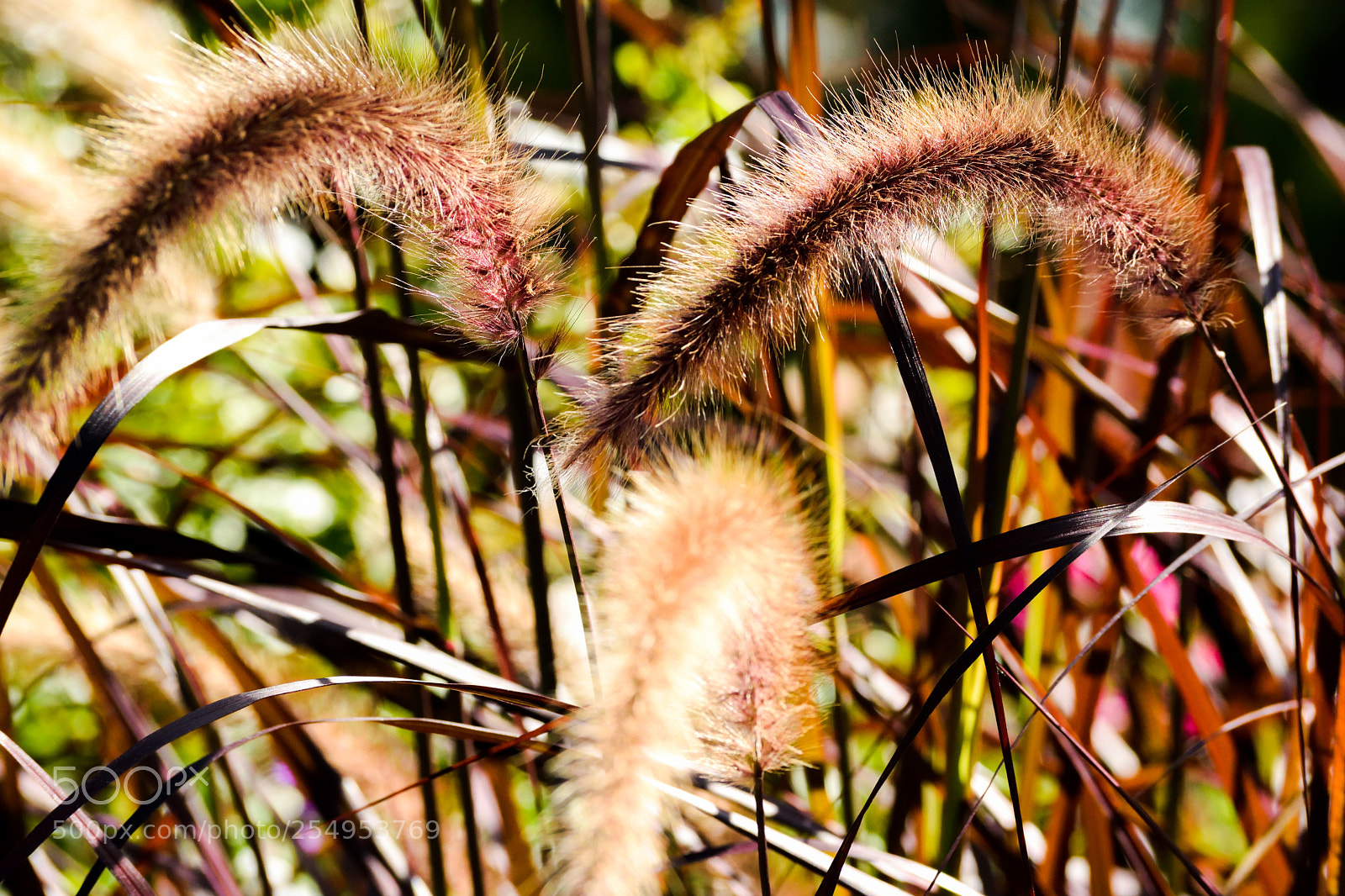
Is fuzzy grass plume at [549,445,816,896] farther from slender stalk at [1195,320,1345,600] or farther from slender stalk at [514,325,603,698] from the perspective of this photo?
slender stalk at [1195,320,1345,600]

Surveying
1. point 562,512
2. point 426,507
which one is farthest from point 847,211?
point 426,507

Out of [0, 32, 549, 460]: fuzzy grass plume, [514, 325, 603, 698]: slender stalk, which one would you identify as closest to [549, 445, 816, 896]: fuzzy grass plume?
[514, 325, 603, 698]: slender stalk

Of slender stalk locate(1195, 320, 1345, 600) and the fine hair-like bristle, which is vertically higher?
the fine hair-like bristle

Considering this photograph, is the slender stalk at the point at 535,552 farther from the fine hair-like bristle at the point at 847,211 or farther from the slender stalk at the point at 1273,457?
the slender stalk at the point at 1273,457

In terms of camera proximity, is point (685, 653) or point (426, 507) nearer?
point (685, 653)

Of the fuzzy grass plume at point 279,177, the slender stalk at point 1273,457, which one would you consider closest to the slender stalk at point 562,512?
the fuzzy grass plume at point 279,177

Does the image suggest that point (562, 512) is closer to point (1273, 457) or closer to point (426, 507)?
point (426, 507)
